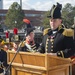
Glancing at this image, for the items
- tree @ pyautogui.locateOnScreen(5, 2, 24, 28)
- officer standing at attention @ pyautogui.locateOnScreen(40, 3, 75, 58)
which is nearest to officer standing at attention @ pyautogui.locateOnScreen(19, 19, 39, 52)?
officer standing at attention @ pyautogui.locateOnScreen(40, 3, 75, 58)

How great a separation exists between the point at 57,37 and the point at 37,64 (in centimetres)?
86

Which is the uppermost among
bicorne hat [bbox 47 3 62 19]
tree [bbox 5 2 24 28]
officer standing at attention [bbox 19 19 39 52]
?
bicorne hat [bbox 47 3 62 19]

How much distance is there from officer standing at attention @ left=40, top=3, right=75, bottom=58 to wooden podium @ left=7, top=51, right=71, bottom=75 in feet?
1.40

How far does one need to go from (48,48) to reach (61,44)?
0.70 feet

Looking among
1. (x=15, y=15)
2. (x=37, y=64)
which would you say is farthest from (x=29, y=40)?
(x=15, y=15)

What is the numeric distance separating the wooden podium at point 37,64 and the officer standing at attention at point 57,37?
43cm

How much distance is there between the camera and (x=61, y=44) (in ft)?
12.9

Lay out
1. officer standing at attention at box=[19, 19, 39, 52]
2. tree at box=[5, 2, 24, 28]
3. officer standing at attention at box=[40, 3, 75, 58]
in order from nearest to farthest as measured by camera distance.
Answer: officer standing at attention at box=[40, 3, 75, 58] < officer standing at attention at box=[19, 19, 39, 52] < tree at box=[5, 2, 24, 28]

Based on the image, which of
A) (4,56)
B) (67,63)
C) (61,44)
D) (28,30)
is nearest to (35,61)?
(67,63)

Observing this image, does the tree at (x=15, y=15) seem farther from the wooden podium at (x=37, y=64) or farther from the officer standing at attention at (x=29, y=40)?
the wooden podium at (x=37, y=64)

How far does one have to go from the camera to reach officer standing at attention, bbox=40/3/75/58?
3865mm

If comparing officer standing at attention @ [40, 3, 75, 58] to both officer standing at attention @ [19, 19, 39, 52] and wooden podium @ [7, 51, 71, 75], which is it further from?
officer standing at attention @ [19, 19, 39, 52]

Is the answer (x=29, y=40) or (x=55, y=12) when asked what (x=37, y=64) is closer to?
(x=55, y=12)

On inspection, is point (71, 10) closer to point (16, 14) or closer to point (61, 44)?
point (16, 14)
